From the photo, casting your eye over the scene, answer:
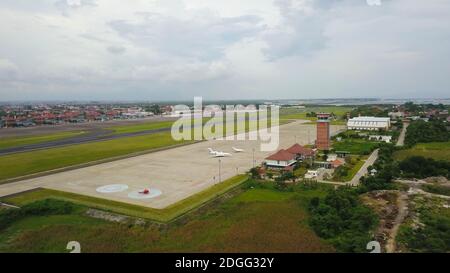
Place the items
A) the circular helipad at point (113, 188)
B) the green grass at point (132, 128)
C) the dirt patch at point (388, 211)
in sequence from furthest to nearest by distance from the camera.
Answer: the green grass at point (132, 128)
the circular helipad at point (113, 188)
the dirt patch at point (388, 211)

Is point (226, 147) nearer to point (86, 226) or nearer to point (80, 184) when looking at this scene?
point (80, 184)

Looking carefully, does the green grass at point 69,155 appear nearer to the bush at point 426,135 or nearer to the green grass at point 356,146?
the green grass at point 356,146

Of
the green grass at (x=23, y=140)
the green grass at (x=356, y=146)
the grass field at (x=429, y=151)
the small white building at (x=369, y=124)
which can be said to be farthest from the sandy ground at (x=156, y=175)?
the small white building at (x=369, y=124)

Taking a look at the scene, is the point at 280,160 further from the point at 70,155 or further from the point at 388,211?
the point at 70,155

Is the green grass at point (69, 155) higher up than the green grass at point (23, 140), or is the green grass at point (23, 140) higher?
the green grass at point (23, 140)

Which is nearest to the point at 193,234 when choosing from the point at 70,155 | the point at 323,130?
the point at 70,155

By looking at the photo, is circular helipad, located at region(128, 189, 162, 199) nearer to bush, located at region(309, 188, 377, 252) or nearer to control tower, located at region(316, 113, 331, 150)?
bush, located at region(309, 188, 377, 252)
